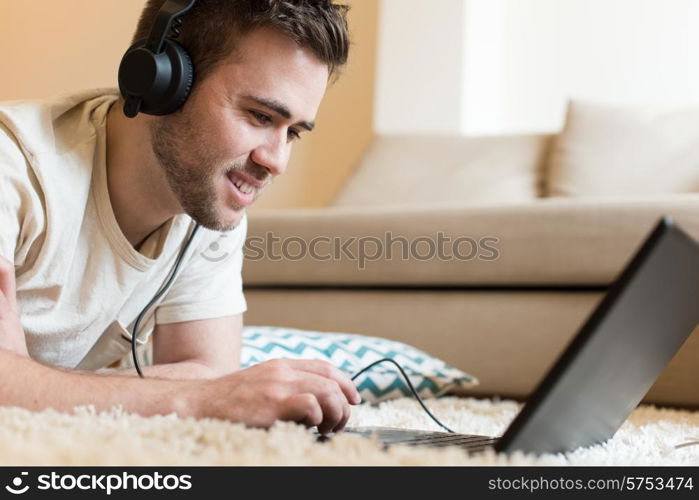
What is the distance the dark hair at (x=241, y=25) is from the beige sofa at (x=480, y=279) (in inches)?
27.8

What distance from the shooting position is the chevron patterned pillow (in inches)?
60.2

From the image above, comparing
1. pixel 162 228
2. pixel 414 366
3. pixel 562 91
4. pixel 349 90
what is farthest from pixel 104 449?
pixel 349 90

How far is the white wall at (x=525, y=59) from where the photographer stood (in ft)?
9.25

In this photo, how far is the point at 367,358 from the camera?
1.57 meters

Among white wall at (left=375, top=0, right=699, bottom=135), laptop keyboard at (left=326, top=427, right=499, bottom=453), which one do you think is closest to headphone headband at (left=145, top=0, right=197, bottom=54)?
laptop keyboard at (left=326, top=427, right=499, bottom=453)

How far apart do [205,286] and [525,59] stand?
2.08 meters

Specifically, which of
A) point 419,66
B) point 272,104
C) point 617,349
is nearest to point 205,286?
point 272,104

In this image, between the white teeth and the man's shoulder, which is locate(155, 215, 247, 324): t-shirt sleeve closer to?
the white teeth

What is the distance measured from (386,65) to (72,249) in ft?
7.45

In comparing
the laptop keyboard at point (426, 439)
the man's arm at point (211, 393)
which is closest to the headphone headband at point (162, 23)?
the man's arm at point (211, 393)

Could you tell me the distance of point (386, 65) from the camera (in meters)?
3.21

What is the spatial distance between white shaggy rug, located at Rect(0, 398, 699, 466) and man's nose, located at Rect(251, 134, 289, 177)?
46 cm

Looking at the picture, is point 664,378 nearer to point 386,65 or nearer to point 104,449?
point 104,449

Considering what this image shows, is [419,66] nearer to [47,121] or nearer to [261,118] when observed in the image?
[261,118]
